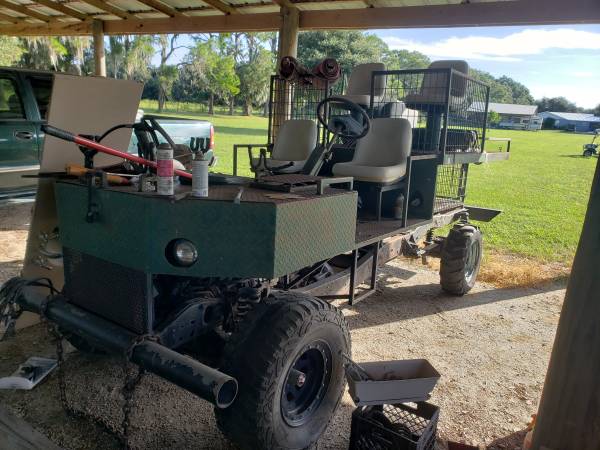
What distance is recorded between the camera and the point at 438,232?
326 inches

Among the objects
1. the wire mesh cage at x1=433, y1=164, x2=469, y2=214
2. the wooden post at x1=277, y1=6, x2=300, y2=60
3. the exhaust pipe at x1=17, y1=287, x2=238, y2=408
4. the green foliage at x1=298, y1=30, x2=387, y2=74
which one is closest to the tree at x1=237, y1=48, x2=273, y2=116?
the green foliage at x1=298, y1=30, x2=387, y2=74

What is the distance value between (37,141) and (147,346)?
19.3 feet

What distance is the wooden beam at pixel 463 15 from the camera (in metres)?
5.46

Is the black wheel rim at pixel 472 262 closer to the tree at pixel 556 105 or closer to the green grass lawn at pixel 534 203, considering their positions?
the green grass lawn at pixel 534 203

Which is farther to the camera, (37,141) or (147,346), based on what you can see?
(37,141)

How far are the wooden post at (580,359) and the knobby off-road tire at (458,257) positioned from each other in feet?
9.65

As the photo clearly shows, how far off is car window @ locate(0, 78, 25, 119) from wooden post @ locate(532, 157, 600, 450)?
23.1 feet

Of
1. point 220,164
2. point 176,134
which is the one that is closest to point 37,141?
point 176,134

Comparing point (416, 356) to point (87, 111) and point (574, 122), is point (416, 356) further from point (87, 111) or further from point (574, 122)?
point (574, 122)

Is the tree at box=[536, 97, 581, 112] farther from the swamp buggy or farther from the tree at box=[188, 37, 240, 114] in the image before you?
the swamp buggy

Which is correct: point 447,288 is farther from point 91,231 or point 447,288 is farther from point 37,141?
point 37,141

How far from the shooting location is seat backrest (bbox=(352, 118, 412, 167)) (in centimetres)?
436

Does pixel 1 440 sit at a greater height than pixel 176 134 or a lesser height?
lesser

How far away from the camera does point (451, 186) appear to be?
19.4 ft
